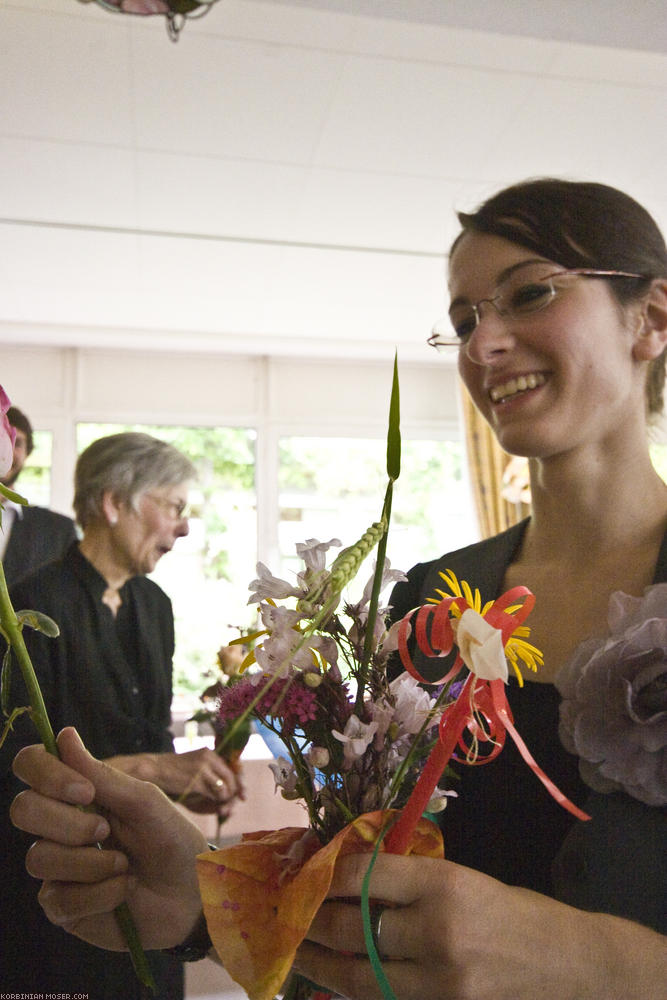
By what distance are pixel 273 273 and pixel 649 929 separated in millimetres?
3365

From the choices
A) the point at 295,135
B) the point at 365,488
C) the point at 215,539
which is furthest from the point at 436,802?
the point at 365,488

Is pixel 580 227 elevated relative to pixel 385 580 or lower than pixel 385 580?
elevated

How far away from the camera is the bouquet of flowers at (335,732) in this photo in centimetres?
32

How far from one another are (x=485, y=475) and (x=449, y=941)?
438cm

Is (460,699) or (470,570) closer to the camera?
(460,699)

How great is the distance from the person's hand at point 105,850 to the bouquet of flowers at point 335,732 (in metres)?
0.08

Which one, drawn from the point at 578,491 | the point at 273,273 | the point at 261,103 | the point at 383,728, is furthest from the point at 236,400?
the point at 383,728

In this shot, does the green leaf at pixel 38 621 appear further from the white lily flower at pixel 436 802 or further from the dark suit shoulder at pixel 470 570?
the dark suit shoulder at pixel 470 570

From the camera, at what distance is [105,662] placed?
2.66 ft

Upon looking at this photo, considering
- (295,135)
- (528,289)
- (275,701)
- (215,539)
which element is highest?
(295,135)

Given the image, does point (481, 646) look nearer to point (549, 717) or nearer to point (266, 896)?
point (266, 896)

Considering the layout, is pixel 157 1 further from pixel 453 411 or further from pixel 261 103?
pixel 453 411

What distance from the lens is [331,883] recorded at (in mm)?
334

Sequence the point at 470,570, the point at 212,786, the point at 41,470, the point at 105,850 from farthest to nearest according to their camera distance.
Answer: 1. the point at 41,470
2. the point at 470,570
3. the point at 105,850
4. the point at 212,786
